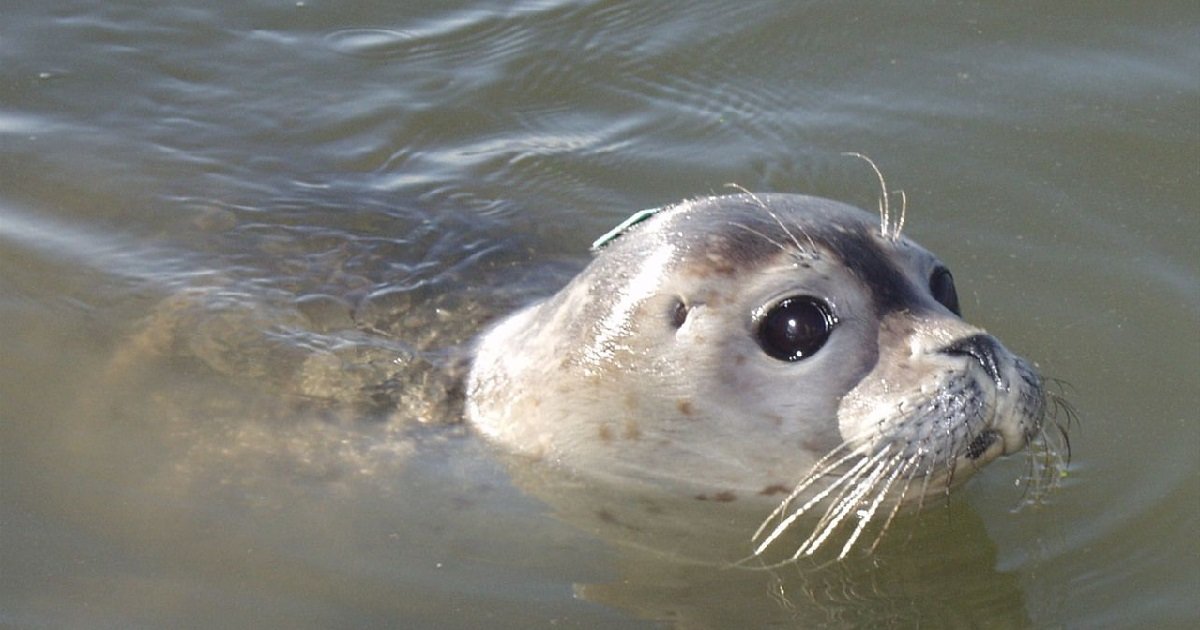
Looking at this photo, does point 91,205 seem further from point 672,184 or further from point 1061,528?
point 1061,528

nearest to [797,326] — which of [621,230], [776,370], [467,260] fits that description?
[776,370]

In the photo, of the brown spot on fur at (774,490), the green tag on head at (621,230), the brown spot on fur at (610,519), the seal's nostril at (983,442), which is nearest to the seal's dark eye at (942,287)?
the seal's nostril at (983,442)

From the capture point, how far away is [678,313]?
4516 mm

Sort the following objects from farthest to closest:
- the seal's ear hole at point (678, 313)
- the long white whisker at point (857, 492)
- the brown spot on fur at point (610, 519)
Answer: the brown spot on fur at point (610, 519) < the seal's ear hole at point (678, 313) < the long white whisker at point (857, 492)

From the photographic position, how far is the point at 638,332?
456cm

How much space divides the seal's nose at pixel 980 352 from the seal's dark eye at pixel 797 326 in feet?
1.00

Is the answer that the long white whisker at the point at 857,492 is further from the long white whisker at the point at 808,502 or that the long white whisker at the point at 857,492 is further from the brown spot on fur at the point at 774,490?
the brown spot on fur at the point at 774,490

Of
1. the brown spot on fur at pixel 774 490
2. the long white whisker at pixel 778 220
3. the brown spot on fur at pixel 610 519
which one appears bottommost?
the brown spot on fur at pixel 610 519

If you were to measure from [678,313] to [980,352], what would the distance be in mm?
764

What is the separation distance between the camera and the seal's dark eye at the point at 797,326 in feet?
14.4

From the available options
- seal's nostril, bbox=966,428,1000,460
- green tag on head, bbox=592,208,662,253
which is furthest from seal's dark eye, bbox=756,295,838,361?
green tag on head, bbox=592,208,662,253

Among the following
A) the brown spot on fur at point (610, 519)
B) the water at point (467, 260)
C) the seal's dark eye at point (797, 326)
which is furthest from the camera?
the brown spot on fur at point (610, 519)

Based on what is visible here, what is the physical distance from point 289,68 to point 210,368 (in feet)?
8.03

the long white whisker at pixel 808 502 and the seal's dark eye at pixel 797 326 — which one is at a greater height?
the seal's dark eye at pixel 797 326
